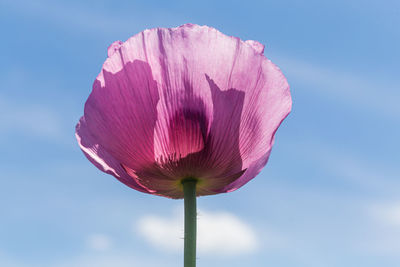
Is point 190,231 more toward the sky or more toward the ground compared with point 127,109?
more toward the ground

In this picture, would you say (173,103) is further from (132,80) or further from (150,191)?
(150,191)

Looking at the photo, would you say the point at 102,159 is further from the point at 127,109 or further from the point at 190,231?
the point at 190,231

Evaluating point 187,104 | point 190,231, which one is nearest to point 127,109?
point 187,104

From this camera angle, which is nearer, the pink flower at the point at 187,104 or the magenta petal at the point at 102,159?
the pink flower at the point at 187,104

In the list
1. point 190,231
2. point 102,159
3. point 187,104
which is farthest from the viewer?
point 102,159

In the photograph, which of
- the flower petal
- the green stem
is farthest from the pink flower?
the green stem

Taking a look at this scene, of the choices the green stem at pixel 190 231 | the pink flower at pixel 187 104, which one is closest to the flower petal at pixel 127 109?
the pink flower at pixel 187 104

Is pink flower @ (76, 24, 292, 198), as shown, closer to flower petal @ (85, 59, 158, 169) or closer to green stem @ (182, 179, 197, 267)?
flower petal @ (85, 59, 158, 169)

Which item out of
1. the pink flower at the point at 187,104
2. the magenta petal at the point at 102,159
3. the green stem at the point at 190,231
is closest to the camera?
the green stem at the point at 190,231

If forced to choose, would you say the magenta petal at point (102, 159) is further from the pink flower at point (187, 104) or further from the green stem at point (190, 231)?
the green stem at point (190, 231)
